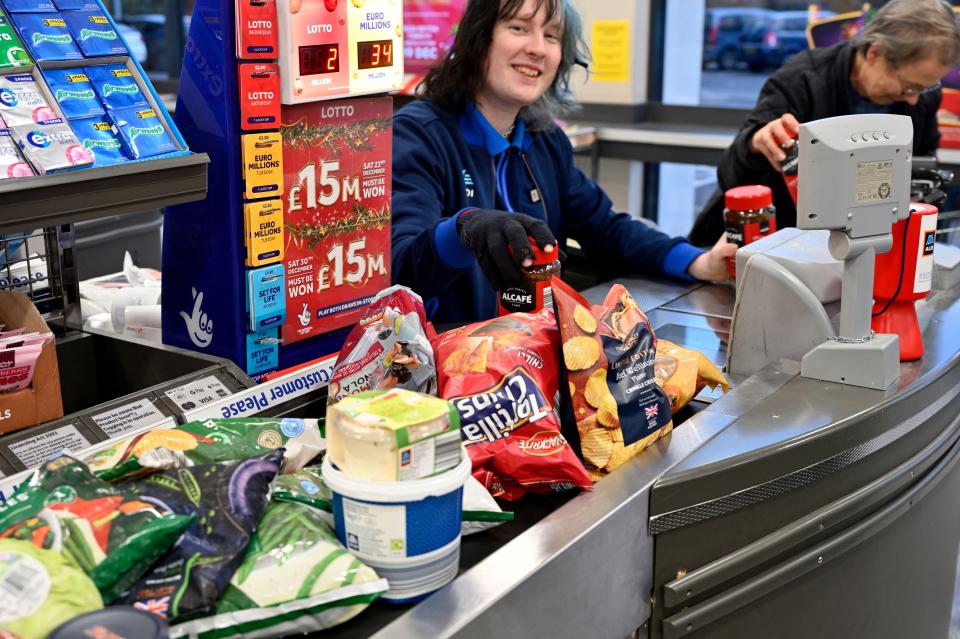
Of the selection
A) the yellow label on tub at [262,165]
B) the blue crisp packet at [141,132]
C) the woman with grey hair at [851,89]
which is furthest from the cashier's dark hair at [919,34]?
the blue crisp packet at [141,132]

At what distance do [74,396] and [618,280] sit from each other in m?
1.61

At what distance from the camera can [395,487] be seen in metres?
1.04

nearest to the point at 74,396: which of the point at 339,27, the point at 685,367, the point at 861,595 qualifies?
the point at 339,27

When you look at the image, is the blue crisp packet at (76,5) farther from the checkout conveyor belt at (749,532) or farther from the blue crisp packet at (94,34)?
the checkout conveyor belt at (749,532)

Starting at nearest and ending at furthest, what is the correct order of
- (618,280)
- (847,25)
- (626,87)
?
(618,280)
(847,25)
(626,87)

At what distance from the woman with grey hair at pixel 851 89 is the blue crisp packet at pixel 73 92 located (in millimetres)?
2001

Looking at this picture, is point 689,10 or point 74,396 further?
point 689,10

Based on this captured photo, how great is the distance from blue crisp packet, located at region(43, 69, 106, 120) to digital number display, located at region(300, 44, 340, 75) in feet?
1.09

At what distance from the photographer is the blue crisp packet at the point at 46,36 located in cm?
135

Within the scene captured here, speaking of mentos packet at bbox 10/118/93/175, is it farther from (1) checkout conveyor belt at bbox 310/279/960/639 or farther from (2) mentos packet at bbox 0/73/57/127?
A: (1) checkout conveyor belt at bbox 310/279/960/639

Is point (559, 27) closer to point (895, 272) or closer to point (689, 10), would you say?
point (895, 272)

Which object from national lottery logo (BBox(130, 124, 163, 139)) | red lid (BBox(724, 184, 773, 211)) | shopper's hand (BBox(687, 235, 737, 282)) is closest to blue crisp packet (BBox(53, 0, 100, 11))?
national lottery logo (BBox(130, 124, 163, 139))

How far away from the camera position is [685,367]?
169cm

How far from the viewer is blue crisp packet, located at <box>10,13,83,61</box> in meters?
1.35
